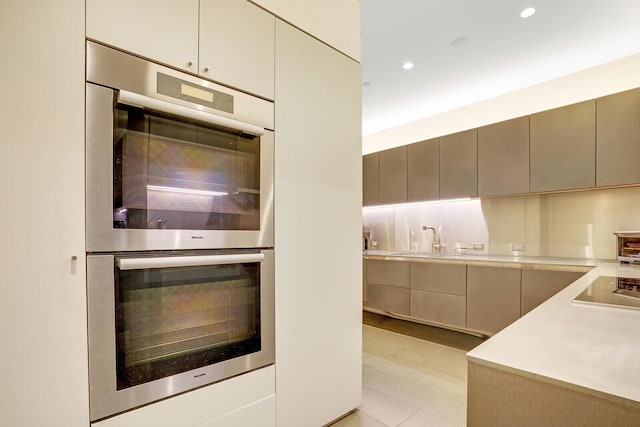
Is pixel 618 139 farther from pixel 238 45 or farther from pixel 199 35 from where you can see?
pixel 199 35

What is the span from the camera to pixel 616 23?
2293 mm

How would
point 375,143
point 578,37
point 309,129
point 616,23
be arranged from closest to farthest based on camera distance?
point 309,129
point 616,23
point 578,37
point 375,143

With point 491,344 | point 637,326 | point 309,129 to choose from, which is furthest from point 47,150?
point 637,326

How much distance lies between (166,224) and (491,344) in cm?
117

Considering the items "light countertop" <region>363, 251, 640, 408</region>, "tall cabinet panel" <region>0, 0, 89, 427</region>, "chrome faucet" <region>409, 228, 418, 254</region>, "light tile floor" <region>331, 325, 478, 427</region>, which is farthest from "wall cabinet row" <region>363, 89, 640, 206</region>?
"tall cabinet panel" <region>0, 0, 89, 427</region>

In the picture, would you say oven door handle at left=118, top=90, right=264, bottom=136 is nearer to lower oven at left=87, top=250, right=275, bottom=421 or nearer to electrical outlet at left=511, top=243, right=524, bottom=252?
lower oven at left=87, top=250, right=275, bottom=421

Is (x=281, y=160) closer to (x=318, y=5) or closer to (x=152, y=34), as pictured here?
(x=152, y=34)

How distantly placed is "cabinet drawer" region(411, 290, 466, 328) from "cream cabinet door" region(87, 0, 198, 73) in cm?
315

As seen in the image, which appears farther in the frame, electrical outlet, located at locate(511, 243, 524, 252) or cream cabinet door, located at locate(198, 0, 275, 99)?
electrical outlet, located at locate(511, 243, 524, 252)

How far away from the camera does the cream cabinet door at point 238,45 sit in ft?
4.29

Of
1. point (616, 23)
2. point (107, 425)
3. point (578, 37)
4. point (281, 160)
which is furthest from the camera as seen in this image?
point (578, 37)

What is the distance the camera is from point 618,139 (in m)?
2.52

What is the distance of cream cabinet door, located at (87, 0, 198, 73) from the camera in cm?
106

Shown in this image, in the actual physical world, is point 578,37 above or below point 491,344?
above
